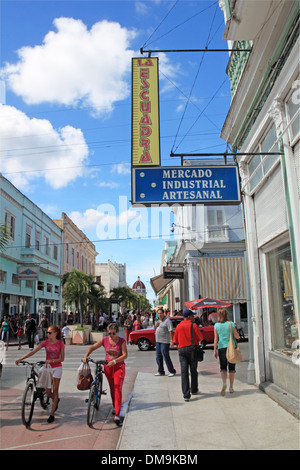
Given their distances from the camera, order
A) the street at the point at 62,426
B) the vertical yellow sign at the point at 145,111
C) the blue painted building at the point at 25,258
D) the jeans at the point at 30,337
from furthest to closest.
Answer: the blue painted building at the point at 25,258 → the jeans at the point at 30,337 → the vertical yellow sign at the point at 145,111 → the street at the point at 62,426

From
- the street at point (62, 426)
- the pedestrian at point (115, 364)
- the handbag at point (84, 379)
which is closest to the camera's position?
the street at point (62, 426)

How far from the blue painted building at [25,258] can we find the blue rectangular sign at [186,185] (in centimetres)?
1852

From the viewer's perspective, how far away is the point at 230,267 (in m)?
22.6

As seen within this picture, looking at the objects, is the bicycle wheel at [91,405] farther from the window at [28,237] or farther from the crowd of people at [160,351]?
the window at [28,237]

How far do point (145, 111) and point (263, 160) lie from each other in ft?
9.64

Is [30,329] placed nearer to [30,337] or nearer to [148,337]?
[30,337]

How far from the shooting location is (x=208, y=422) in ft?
17.9

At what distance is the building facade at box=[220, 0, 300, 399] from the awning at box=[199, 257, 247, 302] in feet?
46.0

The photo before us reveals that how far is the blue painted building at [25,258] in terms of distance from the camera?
24.8m

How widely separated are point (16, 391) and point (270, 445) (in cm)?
598

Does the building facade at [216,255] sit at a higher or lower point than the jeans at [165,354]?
higher

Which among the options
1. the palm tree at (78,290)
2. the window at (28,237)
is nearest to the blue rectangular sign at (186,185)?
the palm tree at (78,290)
